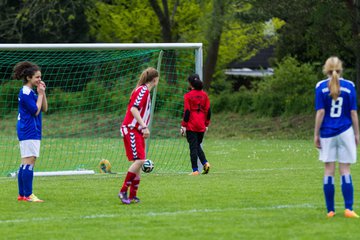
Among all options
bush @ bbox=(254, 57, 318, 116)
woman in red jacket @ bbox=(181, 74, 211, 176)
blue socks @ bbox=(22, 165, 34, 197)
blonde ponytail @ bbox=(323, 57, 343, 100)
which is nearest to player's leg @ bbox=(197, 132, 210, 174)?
woman in red jacket @ bbox=(181, 74, 211, 176)

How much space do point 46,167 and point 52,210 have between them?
7.39 metres

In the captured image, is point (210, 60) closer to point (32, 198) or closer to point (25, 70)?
point (25, 70)

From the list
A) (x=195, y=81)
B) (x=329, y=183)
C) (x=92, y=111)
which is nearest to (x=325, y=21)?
(x=92, y=111)

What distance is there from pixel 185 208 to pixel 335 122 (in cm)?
226

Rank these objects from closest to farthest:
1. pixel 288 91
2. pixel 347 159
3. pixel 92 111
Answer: pixel 347 159, pixel 92 111, pixel 288 91

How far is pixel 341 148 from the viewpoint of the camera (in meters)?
9.21

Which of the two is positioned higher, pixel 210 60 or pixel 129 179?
pixel 210 60

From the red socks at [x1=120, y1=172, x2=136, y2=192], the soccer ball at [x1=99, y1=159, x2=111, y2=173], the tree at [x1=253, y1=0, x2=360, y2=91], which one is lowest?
the soccer ball at [x1=99, y1=159, x2=111, y2=173]

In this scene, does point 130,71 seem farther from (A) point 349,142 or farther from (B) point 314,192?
(A) point 349,142

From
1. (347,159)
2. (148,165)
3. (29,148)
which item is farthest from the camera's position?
(148,165)

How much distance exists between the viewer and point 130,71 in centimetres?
2503

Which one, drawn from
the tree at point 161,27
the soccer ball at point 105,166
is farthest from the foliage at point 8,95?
the tree at point 161,27

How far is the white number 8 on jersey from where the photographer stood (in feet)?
30.3

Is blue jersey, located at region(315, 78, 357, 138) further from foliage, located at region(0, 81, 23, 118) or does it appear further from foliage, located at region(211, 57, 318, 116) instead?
foliage, located at region(211, 57, 318, 116)
